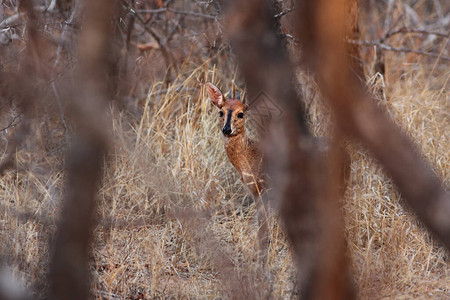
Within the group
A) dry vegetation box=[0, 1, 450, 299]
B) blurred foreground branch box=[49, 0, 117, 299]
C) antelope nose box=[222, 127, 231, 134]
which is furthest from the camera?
antelope nose box=[222, 127, 231, 134]

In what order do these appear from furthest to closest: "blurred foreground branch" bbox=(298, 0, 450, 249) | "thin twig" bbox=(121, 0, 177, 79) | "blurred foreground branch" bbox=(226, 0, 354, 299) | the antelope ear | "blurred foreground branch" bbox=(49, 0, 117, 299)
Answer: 1. "thin twig" bbox=(121, 0, 177, 79)
2. the antelope ear
3. "blurred foreground branch" bbox=(226, 0, 354, 299)
4. "blurred foreground branch" bbox=(49, 0, 117, 299)
5. "blurred foreground branch" bbox=(298, 0, 450, 249)

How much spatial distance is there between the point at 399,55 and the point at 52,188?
4274mm

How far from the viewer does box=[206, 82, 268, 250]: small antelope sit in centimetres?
439

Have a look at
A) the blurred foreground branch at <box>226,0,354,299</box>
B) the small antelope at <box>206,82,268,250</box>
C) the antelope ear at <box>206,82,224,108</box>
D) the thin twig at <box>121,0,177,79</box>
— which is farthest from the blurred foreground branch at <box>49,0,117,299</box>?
the thin twig at <box>121,0,177,79</box>

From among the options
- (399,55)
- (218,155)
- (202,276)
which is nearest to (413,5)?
(399,55)

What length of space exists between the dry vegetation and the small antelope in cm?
25

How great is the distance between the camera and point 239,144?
178 inches

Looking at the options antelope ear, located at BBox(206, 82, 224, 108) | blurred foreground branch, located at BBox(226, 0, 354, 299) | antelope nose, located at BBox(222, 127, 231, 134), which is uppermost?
blurred foreground branch, located at BBox(226, 0, 354, 299)

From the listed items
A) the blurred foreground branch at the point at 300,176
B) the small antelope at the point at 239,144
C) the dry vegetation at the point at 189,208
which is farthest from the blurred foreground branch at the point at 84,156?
the small antelope at the point at 239,144

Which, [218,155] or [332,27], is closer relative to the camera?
[332,27]

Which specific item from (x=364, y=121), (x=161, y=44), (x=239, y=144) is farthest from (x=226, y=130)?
(x=364, y=121)

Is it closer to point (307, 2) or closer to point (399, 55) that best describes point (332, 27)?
point (307, 2)

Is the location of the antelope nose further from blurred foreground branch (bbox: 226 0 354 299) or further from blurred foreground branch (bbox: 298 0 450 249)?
blurred foreground branch (bbox: 298 0 450 249)

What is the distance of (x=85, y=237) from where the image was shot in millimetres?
999
